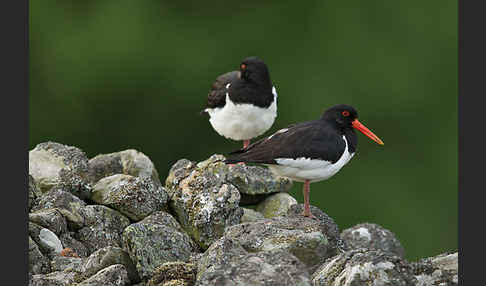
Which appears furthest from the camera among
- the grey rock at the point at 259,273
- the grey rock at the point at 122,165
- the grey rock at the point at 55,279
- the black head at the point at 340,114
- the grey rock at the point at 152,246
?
the grey rock at the point at 122,165

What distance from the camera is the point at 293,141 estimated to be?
17.8 ft

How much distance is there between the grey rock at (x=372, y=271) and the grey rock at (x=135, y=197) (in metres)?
1.98

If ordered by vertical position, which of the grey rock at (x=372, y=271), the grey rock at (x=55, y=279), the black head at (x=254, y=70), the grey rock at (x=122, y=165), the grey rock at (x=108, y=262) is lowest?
the grey rock at (x=55, y=279)

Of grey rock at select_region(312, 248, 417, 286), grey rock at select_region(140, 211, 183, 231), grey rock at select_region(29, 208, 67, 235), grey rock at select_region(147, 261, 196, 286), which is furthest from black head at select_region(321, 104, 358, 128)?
grey rock at select_region(29, 208, 67, 235)

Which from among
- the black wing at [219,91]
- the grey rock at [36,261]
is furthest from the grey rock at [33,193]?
the black wing at [219,91]

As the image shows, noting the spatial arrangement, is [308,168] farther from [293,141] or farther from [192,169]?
[192,169]

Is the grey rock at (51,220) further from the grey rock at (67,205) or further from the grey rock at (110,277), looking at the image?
the grey rock at (110,277)

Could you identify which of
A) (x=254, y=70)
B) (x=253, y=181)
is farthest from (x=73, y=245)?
(x=254, y=70)

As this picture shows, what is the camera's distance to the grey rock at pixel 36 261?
497cm

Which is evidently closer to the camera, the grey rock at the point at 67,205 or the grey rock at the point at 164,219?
the grey rock at the point at 164,219

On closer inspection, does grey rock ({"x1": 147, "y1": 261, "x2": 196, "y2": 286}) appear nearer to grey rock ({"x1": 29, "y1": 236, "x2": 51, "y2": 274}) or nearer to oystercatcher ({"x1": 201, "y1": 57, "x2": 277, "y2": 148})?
grey rock ({"x1": 29, "y1": 236, "x2": 51, "y2": 274})

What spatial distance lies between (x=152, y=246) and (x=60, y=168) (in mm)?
1825

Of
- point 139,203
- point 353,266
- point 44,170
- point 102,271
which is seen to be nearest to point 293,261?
point 353,266

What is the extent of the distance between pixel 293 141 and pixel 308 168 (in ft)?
0.74
